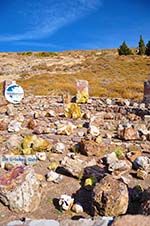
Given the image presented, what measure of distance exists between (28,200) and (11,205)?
11.4 inches

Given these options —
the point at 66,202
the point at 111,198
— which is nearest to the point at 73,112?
the point at 66,202

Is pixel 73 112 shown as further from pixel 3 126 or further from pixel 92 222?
pixel 92 222

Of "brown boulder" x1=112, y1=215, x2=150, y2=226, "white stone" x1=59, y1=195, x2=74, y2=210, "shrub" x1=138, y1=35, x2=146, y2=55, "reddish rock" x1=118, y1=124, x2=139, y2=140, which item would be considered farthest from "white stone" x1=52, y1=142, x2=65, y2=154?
"shrub" x1=138, y1=35, x2=146, y2=55

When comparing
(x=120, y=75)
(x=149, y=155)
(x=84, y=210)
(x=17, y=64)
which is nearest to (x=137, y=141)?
(x=149, y=155)

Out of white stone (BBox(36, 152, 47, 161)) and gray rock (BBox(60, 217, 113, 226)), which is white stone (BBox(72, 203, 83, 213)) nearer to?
gray rock (BBox(60, 217, 113, 226))

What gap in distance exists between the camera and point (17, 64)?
158 feet

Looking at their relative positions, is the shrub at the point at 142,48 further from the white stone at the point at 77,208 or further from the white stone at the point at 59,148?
the white stone at the point at 77,208

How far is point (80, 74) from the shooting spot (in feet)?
117

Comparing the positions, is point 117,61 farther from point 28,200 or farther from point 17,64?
point 28,200

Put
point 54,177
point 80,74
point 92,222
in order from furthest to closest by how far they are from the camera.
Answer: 1. point 80,74
2. point 54,177
3. point 92,222

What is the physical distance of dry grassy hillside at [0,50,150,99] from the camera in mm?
25375

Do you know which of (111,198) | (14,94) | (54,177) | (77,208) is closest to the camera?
(111,198)

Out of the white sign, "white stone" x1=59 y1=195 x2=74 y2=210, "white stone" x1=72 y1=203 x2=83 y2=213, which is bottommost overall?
"white stone" x1=72 y1=203 x2=83 y2=213

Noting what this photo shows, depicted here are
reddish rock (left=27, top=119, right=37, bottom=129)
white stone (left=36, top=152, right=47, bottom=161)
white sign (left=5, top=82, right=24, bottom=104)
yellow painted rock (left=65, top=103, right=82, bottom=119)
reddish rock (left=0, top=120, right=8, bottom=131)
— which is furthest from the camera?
white sign (left=5, top=82, right=24, bottom=104)
